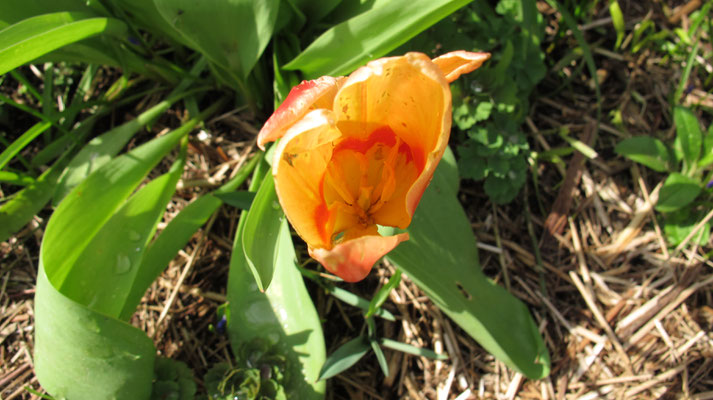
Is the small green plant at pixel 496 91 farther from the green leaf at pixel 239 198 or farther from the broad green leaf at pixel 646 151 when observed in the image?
the green leaf at pixel 239 198

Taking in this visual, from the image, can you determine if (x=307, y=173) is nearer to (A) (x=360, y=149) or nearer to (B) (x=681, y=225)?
(A) (x=360, y=149)

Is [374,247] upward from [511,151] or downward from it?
upward

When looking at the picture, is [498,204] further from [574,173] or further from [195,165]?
[195,165]

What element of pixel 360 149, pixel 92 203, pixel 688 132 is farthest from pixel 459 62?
pixel 688 132

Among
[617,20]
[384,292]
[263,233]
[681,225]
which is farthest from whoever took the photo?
[617,20]

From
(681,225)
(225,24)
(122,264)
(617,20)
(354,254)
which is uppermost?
(225,24)

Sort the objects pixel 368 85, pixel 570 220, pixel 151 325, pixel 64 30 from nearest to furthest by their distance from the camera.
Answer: pixel 368 85, pixel 64 30, pixel 151 325, pixel 570 220

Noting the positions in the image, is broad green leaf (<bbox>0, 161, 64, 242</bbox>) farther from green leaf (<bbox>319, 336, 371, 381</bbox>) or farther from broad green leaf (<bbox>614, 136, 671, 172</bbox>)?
broad green leaf (<bbox>614, 136, 671, 172</bbox>)

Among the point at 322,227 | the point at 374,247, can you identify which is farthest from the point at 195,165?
the point at 374,247
